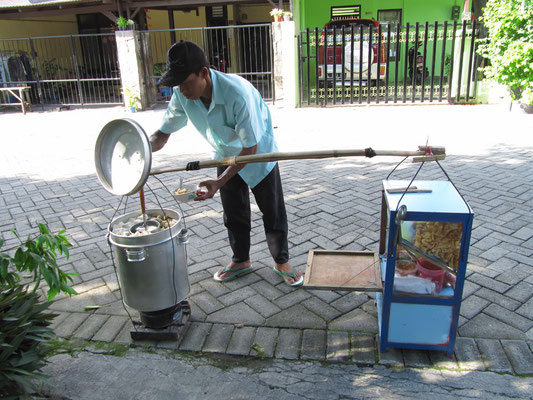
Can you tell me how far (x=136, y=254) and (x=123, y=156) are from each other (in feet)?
2.06

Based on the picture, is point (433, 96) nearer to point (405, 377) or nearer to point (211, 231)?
point (211, 231)

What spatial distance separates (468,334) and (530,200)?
9.66ft

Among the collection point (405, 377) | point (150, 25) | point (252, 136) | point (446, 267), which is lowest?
point (405, 377)

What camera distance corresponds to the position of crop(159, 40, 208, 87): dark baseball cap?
2.75 metres

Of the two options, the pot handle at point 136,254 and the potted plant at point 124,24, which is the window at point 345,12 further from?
the pot handle at point 136,254

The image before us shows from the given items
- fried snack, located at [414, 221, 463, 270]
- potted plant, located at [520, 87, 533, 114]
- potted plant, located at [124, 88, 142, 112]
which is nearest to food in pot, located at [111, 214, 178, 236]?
fried snack, located at [414, 221, 463, 270]

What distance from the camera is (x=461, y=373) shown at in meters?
2.64

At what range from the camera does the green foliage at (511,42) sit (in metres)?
9.12

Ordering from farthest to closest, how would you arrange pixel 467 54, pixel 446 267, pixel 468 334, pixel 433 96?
pixel 433 96 < pixel 467 54 < pixel 468 334 < pixel 446 267

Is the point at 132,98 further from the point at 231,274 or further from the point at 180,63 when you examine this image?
the point at 180,63

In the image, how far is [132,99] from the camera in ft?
42.5

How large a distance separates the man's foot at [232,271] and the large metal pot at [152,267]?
2.58 feet

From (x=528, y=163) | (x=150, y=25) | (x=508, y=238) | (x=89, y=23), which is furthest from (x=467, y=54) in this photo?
(x=89, y=23)

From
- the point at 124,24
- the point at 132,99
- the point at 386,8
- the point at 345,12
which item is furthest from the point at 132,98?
the point at 386,8
